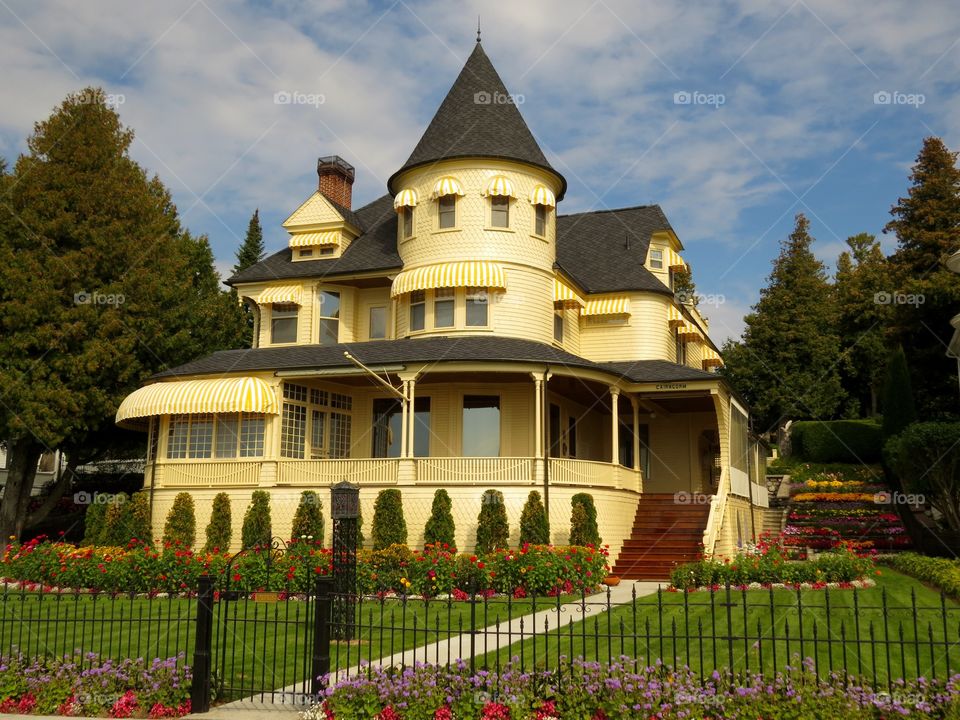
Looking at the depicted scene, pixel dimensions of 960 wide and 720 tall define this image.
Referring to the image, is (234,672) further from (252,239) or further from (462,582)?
(252,239)

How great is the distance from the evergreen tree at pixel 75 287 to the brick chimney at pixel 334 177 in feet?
21.3

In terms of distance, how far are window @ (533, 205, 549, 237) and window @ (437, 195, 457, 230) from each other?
272 cm

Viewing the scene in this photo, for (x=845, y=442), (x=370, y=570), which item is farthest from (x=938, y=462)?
(x=845, y=442)

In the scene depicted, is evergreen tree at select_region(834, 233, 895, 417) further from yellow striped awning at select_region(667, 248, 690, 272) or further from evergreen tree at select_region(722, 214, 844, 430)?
yellow striped awning at select_region(667, 248, 690, 272)

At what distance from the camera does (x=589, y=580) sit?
2075 cm

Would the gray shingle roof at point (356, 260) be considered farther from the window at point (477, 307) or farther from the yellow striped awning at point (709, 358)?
the yellow striped awning at point (709, 358)

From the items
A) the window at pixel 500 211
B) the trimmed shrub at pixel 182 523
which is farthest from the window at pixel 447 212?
the trimmed shrub at pixel 182 523

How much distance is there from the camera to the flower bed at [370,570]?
20.4 m

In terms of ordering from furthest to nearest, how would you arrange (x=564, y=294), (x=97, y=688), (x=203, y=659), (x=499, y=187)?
(x=564, y=294) → (x=499, y=187) → (x=97, y=688) → (x=203, y=659)

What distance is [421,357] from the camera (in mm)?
26422

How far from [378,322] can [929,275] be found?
23259 mm

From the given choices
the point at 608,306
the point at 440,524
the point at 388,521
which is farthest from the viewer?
the point at 608,306

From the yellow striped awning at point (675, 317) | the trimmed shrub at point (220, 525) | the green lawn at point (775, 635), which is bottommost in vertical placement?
the green lawn at point (775, 635)

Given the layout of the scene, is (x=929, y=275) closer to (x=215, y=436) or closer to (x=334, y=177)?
(x=334, y=177)
